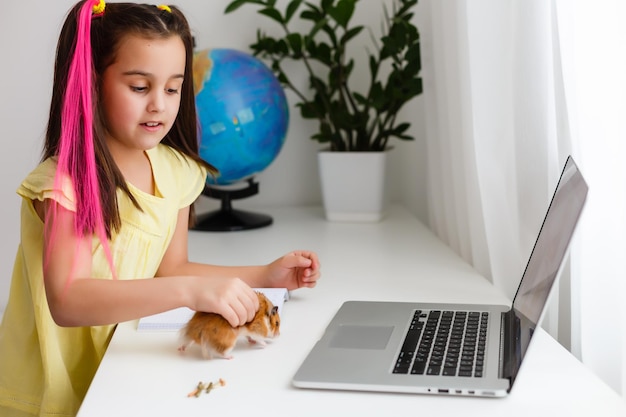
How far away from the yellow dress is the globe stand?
0.61 metres

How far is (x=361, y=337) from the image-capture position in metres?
0.95

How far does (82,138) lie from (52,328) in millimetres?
257

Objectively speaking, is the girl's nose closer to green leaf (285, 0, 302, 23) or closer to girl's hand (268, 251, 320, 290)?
girl's hand (268, 251, 320, 290)

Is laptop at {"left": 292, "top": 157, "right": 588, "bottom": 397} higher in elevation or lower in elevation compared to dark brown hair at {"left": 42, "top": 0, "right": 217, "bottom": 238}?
lower

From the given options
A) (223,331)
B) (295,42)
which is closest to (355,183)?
(295,42)

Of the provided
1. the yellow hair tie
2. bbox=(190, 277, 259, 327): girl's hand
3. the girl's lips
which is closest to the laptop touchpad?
bbox=(190, 277, 259, 327): girl's hand

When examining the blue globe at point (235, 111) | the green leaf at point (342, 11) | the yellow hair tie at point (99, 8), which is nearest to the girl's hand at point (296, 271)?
the yellow hair tie at point (99, 8)

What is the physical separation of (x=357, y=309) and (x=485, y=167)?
14.2 inches

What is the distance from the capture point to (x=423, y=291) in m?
1.20

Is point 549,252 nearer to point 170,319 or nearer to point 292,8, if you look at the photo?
point 170,319

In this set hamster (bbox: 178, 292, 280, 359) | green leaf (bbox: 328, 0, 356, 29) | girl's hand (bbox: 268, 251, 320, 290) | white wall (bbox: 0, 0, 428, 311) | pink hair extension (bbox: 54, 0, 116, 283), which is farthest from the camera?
white wall (bbox: 0, 0, 428, 311)

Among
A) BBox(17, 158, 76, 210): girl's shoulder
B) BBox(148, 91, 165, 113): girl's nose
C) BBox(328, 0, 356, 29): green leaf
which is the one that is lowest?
BBox(17, 158, 76, 210): girl's shoulder

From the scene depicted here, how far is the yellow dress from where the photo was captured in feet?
3.50

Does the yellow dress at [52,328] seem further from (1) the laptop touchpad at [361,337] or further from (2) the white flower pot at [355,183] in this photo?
(2) the white flower pot at [355,183]
